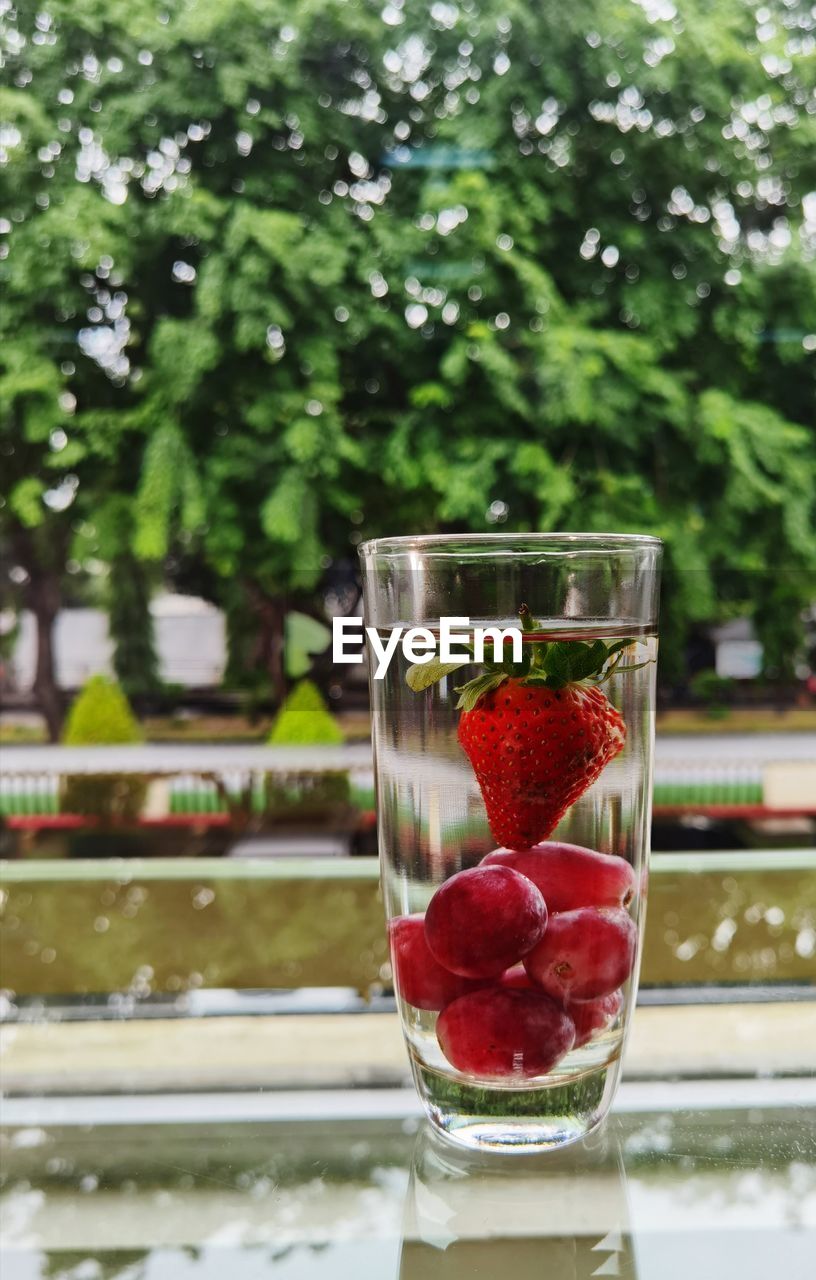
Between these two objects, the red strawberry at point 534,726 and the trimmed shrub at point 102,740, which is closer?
the red strawberry at point 534,726

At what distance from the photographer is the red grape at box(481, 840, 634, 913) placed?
0.93ft

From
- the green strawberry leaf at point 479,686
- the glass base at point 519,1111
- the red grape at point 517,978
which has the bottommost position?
the glass base at point 519,1111

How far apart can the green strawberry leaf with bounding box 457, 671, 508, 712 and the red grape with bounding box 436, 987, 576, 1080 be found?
0.08m

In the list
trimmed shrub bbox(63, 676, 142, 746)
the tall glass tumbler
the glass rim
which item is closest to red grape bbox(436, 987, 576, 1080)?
the tall glass tumbler

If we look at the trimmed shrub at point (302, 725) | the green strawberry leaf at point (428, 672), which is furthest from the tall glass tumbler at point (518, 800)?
the trimmed shrub at point (302, 725)

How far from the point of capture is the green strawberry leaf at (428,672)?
28 cm

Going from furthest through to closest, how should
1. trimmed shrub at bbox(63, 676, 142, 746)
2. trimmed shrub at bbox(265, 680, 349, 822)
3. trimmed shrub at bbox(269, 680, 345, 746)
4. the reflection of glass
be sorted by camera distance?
trimmed shrub at bbox(63, 676, 142, 746) < trimmed shrub at bbox(265, 680, 349, 822) < trimmed shrub at bbox(269, 680, 345, 746) < the reflection of glass

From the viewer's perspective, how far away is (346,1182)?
31 centimetres

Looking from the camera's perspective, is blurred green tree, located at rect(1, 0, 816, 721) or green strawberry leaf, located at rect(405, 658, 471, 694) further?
blurred green tree, located at rect(1, 0, 816, 721)

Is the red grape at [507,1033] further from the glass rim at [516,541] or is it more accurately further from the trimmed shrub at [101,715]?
the trimmed shrub at [101,715]

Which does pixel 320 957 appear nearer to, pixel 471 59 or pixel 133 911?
pixel 133 911

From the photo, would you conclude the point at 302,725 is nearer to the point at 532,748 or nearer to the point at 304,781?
the point at 304,781

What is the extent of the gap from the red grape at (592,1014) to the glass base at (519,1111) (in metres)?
0.01

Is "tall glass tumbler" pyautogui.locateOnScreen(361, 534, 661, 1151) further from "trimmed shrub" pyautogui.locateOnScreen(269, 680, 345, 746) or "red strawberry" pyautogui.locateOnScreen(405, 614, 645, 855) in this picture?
"trimmed shrub" pyautogui.locateOnScreen(269, 680, 345, 746)
